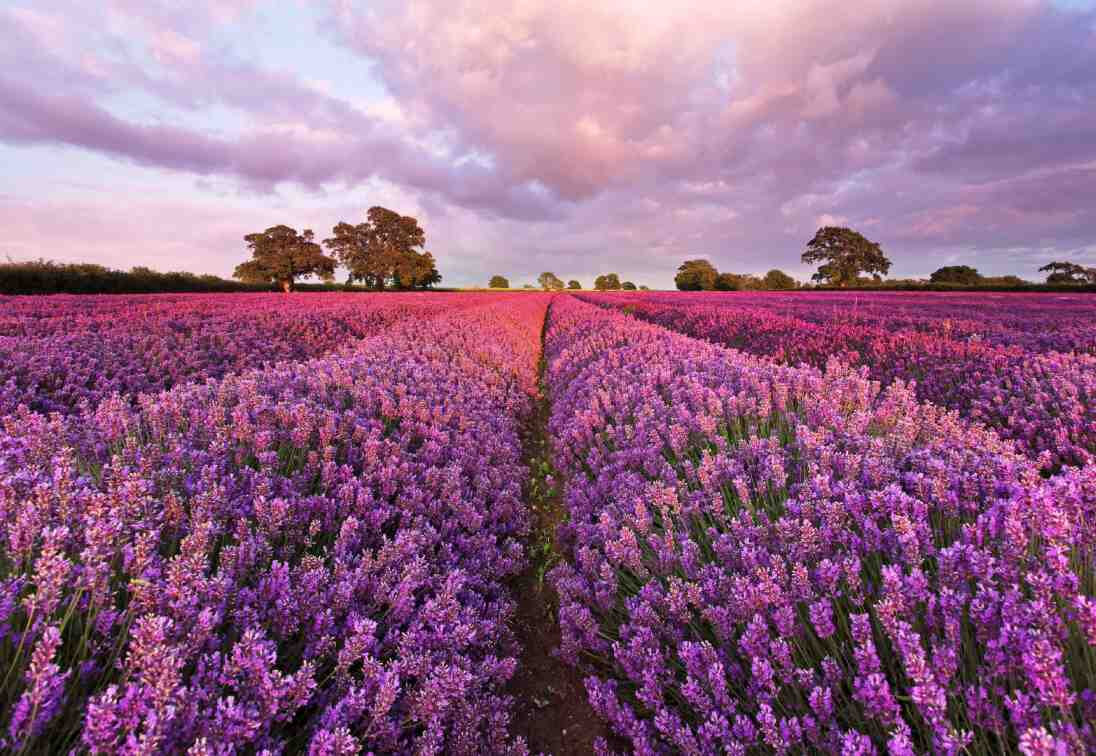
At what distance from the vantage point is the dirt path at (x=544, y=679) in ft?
→ 6.97

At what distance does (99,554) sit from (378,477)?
128 centimetres

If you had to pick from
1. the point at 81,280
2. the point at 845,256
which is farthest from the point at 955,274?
the point at 81,280

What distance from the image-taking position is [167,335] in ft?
24.3

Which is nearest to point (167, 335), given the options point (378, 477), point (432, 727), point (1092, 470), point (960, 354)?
point (378, 477)

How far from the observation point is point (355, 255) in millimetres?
57844

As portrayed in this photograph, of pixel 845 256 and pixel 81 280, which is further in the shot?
pixel 845 256

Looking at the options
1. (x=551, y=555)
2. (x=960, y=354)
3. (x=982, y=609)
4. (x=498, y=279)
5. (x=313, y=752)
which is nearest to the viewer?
(x=313, y=752)

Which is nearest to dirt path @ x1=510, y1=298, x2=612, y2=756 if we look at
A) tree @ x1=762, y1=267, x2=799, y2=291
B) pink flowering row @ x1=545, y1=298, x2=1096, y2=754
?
pink flowering row @ x1=545, y1=298, x2=1096, y2=754

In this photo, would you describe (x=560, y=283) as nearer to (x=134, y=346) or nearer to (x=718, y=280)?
(x=718, y=280)

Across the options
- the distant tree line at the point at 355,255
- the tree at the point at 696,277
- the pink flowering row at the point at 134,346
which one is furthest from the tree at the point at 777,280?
the pink flowering row at the point at 134,346

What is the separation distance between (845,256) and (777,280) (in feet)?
85.1

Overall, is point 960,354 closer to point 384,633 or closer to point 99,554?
A: point 384,633

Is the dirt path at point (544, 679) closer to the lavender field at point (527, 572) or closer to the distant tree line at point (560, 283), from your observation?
the lavender field at point (527, 572)

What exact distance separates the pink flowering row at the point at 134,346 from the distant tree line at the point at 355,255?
4766cm
